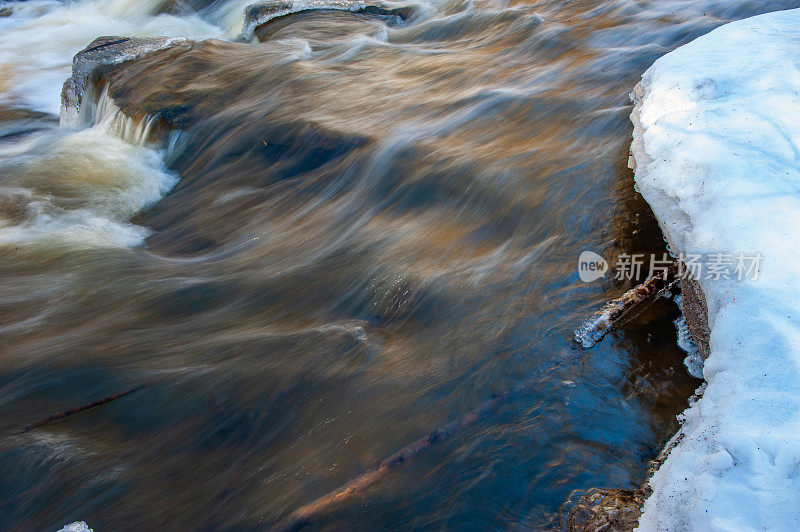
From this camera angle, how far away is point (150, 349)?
3541mm

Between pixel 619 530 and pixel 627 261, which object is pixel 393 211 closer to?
pixel 627 261

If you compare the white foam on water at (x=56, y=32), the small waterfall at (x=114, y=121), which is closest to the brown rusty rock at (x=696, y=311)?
the small waterfall at (x=114, y=121)

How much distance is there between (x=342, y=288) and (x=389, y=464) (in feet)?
5.18

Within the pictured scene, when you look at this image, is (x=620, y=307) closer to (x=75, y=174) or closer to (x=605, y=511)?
(x=605, y=511)

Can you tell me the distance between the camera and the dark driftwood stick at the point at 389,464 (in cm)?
230

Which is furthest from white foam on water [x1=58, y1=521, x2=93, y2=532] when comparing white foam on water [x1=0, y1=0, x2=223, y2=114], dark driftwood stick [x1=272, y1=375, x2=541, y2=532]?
white foam on water [x1=0, y1=0, x2=223, y2=114]

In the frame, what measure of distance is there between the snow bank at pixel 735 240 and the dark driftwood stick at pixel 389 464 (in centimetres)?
73

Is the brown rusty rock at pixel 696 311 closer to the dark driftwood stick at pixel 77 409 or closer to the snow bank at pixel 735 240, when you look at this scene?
the snow bank at pixel 735 240

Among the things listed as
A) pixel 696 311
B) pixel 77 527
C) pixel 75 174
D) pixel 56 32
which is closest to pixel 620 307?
pixel 696 311

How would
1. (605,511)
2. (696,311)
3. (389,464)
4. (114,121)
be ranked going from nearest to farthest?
(605,511) → (389,464) → (696,311) → (114,121)

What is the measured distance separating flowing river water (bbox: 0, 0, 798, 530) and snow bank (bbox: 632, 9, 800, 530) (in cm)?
29

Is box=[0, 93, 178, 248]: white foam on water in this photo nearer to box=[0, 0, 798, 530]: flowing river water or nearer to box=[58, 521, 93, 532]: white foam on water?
box=[0, 0, 798, 530]: flowing river water

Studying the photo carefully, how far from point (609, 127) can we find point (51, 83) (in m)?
9.89

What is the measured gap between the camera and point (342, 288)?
3850 millimetres
